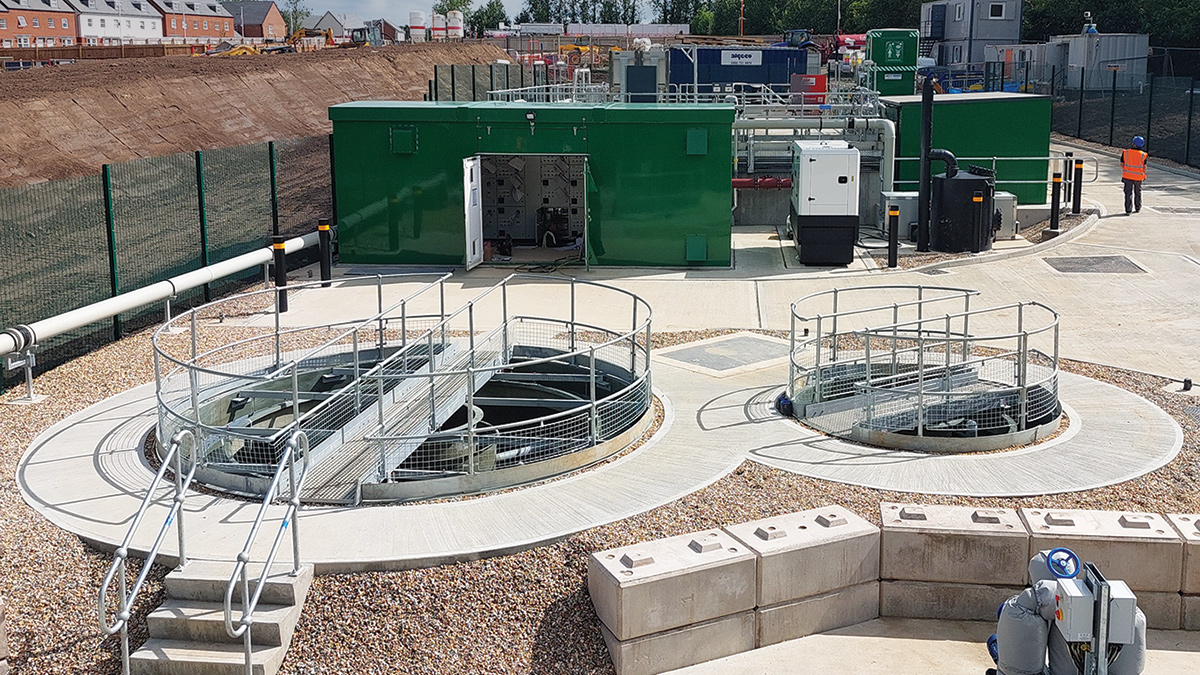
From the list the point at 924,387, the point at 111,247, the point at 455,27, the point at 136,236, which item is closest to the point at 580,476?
the point at 924,387

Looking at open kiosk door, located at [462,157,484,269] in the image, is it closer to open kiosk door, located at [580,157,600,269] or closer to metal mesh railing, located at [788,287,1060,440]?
open kiosk door, located at [580,157,600,269]

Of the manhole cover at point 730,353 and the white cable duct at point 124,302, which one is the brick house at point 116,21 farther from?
the manhole cover at point 730,353

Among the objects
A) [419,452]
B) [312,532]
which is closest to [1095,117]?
[419,452]

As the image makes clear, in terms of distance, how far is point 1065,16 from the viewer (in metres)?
72.9

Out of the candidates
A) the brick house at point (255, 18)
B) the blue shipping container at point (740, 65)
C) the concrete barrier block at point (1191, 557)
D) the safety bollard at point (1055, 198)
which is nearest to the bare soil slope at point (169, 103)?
the blue shipping container at point (740, 65)

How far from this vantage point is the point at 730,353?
15414mm

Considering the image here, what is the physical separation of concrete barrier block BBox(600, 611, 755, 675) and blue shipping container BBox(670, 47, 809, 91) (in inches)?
1345

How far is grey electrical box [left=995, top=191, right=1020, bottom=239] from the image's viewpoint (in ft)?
79.4

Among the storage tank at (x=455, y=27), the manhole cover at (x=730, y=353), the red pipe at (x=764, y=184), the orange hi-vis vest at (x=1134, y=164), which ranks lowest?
the manhole cover at (x=730, y=353)

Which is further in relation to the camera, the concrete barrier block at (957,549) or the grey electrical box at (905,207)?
the grey electrical box at (905,207)

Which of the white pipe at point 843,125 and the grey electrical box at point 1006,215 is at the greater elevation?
the white pipe at point 843,125

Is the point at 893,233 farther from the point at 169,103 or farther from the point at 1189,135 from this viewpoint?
the point at 169,103

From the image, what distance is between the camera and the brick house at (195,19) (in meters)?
140

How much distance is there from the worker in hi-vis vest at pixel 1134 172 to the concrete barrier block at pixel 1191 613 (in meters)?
20.0
